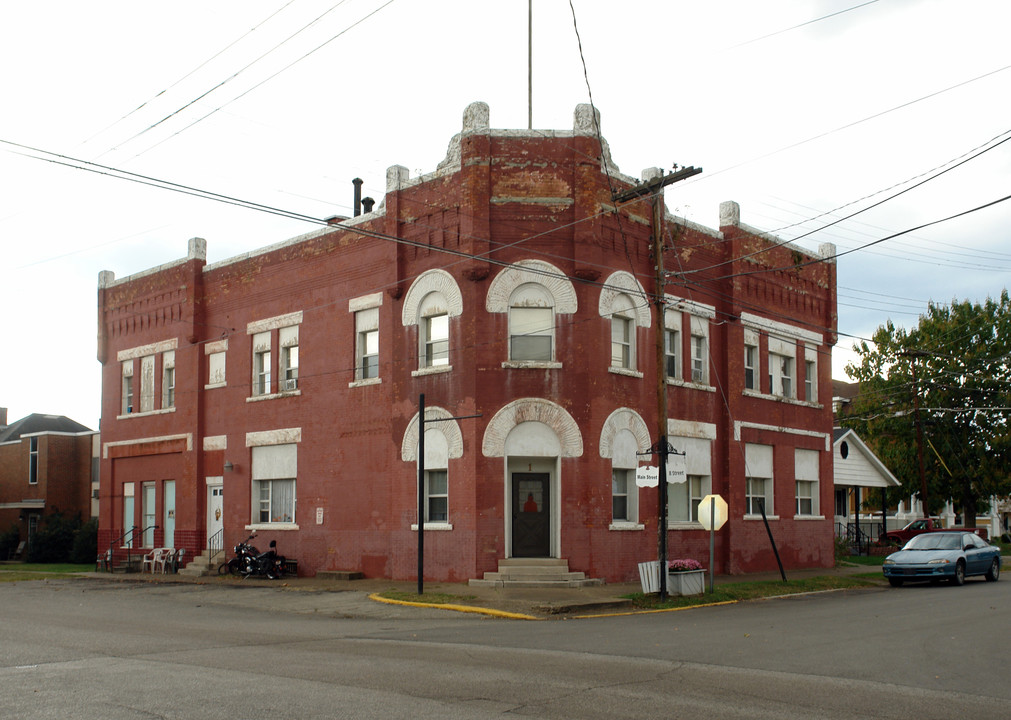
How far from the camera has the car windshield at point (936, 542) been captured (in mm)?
26938

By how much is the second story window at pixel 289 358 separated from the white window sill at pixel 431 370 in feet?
19.2

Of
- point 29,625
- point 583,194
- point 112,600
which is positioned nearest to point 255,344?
point 112,600

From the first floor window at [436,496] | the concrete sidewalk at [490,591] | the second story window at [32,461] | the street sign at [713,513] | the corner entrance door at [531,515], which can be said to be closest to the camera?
the concrete sidewalk at [490,591]

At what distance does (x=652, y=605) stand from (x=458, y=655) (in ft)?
29.1

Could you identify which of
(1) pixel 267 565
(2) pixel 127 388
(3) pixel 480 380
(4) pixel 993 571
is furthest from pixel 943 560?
(2) pixel 127 388

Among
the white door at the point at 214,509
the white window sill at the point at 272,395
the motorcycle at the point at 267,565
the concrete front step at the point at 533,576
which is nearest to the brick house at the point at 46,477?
the white door at the point at 214,509

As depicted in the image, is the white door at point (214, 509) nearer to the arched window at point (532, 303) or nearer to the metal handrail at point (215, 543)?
the metal handrail at point (215, 543)

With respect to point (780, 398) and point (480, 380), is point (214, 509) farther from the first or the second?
point (780, 398)

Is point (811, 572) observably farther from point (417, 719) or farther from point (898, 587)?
point (417, 719)

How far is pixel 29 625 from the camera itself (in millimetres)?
16891

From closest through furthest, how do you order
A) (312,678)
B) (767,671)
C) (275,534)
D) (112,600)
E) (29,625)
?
(312,678), (767,671), (29,625), (112,600), (275,534)

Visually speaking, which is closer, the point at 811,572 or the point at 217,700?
the point at 217,700

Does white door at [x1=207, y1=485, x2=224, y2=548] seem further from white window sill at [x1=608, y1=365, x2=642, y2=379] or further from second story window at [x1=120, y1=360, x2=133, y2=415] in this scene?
white window sill at [x1=608, y1=365, x2=642, y2=379]

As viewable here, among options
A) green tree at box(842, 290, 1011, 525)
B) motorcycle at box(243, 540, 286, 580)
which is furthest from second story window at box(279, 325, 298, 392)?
green tree at box(842, 290, 1011, 525)
